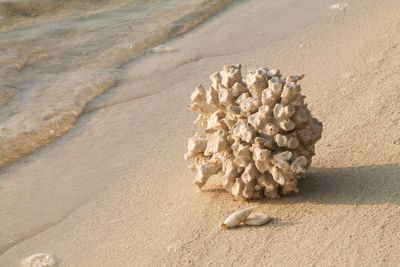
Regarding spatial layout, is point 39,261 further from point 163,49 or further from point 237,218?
point 163,49

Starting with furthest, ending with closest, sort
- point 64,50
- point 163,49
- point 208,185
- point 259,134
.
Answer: point 64,50 → point 163,49 → point 208,185 → point 259,134

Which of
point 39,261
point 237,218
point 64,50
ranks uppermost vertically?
point 64,50

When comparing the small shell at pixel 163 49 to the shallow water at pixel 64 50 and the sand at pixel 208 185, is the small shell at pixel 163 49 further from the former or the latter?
the sand at pixel 208 185

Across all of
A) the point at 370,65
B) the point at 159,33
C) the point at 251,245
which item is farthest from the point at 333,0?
the point at 251,245

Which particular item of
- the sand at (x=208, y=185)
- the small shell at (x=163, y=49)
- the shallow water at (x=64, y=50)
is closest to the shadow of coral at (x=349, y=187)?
the sand at (x=208, y=185)

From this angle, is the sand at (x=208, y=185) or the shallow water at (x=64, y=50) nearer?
the sand at (x=208, y=185)

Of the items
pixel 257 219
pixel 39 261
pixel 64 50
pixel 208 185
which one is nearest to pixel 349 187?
pixel 257 219
